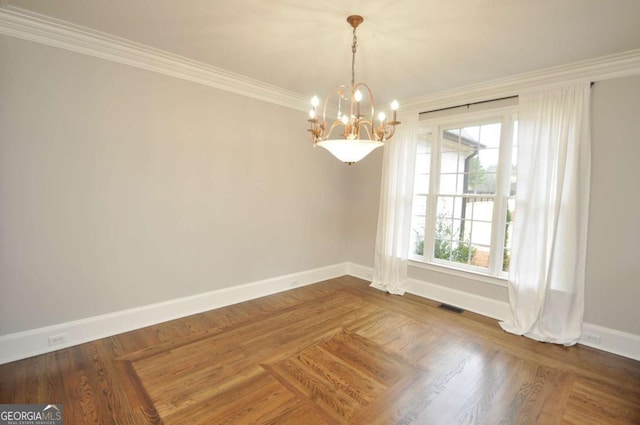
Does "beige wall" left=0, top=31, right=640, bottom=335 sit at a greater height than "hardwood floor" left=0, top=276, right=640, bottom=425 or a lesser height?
greater

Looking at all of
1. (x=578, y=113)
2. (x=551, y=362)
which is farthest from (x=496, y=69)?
(x=551, y=362)

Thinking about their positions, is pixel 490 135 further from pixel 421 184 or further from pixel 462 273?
pixel 462 273

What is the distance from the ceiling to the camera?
213 centimetres

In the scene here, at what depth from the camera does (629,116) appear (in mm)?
2801

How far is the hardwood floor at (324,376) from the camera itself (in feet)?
6.53

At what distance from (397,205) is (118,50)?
3772 millimetres

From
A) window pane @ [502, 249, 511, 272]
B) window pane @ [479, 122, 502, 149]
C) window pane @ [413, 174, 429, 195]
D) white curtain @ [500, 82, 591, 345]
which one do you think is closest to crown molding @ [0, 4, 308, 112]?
window pane @ [413, 174, 429, 195]

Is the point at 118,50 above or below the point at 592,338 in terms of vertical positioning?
above

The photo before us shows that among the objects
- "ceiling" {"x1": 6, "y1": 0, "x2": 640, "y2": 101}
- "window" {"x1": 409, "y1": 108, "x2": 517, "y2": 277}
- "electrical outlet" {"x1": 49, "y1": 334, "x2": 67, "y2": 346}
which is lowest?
"electrical outlet" {"x1": 49, "y1": 334, "x2": 67, "y2": 346}

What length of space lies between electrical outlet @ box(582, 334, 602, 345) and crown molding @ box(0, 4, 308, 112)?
14.7 ft

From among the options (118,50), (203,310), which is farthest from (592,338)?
(118,50)

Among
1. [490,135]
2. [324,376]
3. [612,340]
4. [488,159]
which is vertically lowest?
[324,376]

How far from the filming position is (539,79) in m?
3.18

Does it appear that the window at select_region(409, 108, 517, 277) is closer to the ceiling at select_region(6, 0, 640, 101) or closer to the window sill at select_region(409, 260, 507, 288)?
the window sill at select_region(409, 260, 507, 288)
